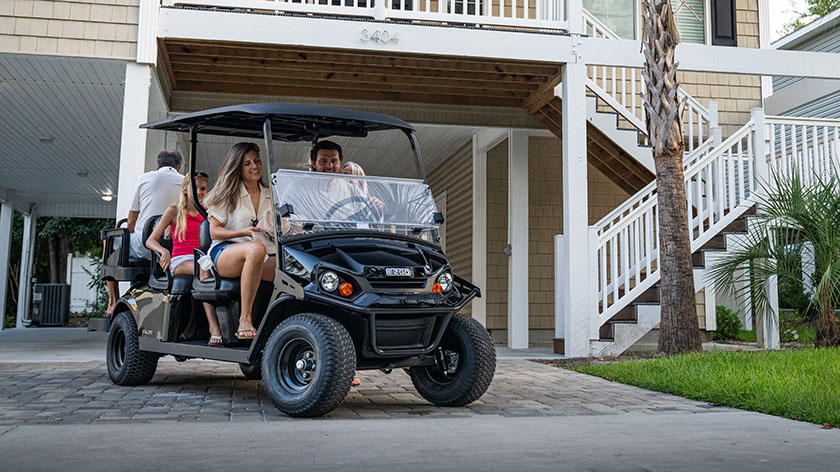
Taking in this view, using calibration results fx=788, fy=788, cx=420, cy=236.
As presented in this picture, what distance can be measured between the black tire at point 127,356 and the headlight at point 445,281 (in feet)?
8.14

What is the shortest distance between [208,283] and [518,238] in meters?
6.50

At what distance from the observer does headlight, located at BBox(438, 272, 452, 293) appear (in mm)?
4608

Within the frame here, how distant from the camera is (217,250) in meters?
5.04

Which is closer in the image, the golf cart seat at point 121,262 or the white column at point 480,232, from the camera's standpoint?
the golf cart seat at point 121,262

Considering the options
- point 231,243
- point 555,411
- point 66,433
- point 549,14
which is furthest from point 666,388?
point 549,14

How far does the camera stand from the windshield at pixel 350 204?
4797mm

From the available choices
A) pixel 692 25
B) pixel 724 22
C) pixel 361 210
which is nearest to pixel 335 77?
pixel 361 210

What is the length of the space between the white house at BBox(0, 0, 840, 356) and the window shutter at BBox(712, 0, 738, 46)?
0.02m

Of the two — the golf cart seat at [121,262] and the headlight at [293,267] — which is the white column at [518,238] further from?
the headlight at [293,267]

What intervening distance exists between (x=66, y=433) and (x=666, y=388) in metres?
3.98

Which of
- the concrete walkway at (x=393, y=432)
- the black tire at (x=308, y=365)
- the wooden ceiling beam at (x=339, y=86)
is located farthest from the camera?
the wooden ceiling beam at (x=339, y=86)

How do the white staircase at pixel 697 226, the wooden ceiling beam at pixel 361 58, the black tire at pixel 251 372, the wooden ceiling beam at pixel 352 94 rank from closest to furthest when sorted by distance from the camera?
the black tire at pixel 251 372 → the wooden ceiling beam at pixel 361 58 → the white staircase at pixel 697 226 → the wooden ceiling beam at pixel 352 94

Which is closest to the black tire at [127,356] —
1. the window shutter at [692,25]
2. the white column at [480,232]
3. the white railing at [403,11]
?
the white railing at [403,11]

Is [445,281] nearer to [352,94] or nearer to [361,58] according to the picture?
[361,58]
